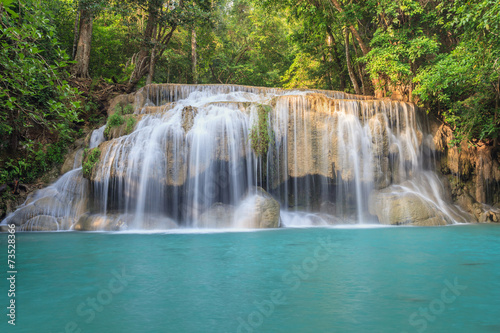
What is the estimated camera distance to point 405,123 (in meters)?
13.4

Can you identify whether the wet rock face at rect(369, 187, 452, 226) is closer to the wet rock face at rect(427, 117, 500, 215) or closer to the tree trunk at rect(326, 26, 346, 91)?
the wet rock face at rect(427, 117, 500, 215)

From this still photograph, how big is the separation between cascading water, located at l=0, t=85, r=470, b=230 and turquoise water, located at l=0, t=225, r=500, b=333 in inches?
155

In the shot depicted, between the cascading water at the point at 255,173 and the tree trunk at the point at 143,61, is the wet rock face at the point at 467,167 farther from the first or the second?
the tree trunk at the point at 143,61

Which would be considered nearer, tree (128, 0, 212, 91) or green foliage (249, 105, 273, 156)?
green foliage (249, 105, 273, 156)

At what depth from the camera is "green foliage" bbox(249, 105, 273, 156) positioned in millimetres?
11812

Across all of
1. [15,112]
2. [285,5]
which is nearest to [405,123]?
[285,5]

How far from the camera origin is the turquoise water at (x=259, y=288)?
299cm

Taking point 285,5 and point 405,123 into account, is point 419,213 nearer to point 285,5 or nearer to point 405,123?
point 405,123

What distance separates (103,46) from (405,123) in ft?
60.5

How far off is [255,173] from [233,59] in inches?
778

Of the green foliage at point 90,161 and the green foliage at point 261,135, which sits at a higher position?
the green foliage at point 261,135

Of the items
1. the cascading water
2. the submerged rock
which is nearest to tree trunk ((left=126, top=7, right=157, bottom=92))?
the cascading water

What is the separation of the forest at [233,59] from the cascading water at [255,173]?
200 centimetres

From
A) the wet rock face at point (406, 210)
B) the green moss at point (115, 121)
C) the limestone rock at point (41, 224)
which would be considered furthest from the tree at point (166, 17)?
the wet rock face at point (406, 210)
